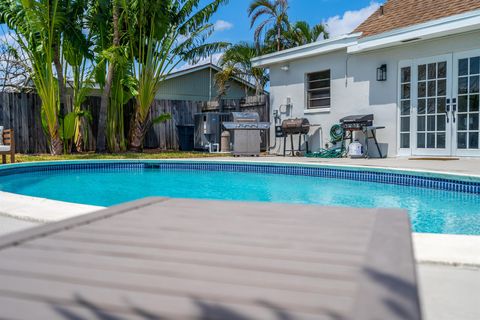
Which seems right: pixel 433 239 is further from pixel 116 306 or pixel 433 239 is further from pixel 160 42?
pixel 160 42

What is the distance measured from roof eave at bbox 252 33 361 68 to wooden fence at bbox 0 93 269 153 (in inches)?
44.7

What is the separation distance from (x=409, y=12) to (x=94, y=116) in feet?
30.0

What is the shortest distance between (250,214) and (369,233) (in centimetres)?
50

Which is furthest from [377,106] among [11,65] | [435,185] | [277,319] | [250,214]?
[11,65]

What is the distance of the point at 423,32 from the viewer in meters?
8.98

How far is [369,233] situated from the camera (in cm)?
141

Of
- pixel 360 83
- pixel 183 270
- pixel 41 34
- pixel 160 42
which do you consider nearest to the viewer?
pixel 183 270

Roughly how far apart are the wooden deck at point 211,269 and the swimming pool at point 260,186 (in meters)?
3.26

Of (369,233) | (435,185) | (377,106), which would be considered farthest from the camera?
(377,106)

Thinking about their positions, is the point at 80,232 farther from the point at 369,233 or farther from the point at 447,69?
the point at 447,69

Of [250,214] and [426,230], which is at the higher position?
[250,214]

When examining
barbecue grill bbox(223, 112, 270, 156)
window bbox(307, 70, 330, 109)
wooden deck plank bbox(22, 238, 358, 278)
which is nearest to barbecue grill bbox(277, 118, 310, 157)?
barbecue grill bbox(223, 112, 270, 156)

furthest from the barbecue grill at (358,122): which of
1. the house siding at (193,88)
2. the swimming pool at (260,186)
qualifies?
the house siding at (193,88)

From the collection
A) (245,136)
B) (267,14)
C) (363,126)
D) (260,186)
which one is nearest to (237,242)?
(260,186)
